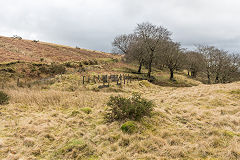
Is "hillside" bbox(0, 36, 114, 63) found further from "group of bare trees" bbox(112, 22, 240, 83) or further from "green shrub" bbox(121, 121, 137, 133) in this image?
"green shrub" bbox(121, 121, 137, 133)

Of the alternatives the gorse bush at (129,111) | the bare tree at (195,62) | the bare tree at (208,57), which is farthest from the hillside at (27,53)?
the bare tree at (208,57)

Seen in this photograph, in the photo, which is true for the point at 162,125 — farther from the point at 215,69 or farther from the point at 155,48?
the point at 215,69

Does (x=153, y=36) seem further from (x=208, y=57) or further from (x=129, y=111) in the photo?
(x=129, y=111)

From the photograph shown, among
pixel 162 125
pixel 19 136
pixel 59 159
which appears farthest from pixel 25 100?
pixel 162 125

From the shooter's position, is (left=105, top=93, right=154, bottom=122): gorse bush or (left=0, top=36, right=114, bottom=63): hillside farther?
(left=0, top=36, right=114, bottom=63): hillside

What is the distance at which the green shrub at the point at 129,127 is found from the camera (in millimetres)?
5433

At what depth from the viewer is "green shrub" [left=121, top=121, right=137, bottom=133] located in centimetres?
543

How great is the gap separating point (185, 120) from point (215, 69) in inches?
1457

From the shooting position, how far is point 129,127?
18.2ft

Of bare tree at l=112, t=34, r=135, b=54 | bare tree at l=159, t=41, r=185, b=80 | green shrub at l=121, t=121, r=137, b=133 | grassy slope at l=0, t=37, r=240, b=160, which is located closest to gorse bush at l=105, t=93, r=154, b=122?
grassy slope at l=0, t=37, r=240, b=160

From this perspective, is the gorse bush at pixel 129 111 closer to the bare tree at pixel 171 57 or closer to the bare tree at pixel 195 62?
the bare tree at pixel 171 57

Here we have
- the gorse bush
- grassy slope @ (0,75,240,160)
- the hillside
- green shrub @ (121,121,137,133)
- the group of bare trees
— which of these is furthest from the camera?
the group of bare trees

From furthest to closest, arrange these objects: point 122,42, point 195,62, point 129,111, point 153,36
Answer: point 122,42 < point 195,62 < point 153,36 < point 129,111

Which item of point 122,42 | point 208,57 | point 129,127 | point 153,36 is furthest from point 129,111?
point 122,42
